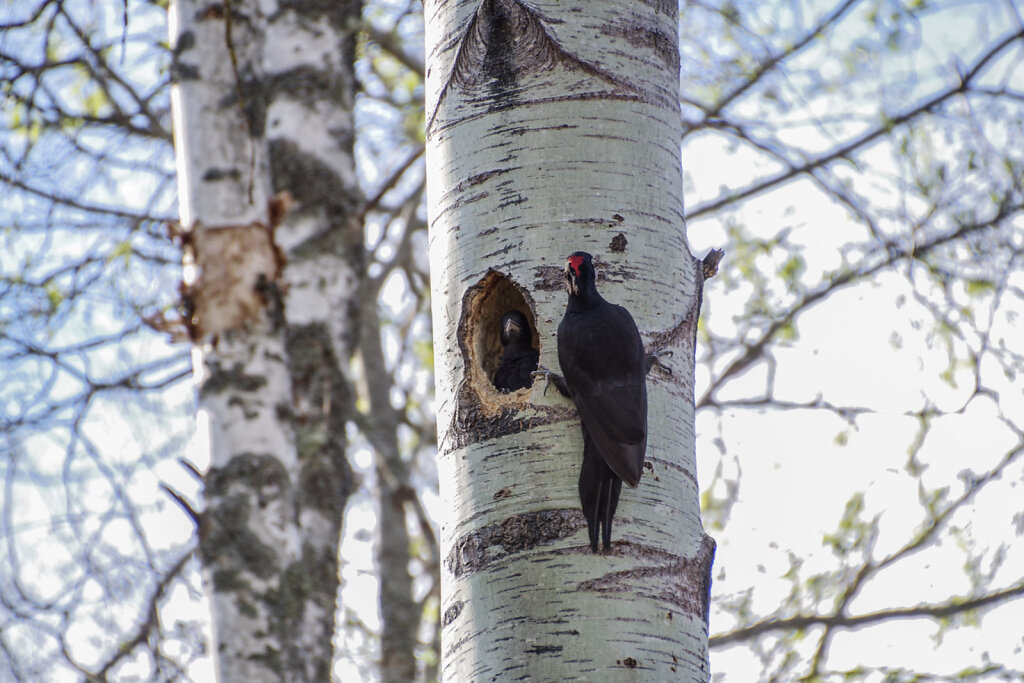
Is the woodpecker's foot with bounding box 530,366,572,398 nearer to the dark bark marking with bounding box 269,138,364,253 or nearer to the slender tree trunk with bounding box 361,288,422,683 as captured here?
the dark bark marking with bounding box 269,138,364,253

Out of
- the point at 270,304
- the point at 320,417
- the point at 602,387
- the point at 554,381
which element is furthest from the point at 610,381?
the point at 320,417

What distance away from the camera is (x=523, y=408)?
72.9 inches

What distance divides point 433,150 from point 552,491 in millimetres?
766

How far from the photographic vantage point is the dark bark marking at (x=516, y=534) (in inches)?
67.7

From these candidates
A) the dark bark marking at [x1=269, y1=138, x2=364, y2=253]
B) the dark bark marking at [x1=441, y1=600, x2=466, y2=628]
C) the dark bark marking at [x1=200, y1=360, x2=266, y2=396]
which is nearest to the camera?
the dark bark marking at [x1=441, y1=600, x2=466, y2=628]

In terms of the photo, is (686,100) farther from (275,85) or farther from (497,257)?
(497,257)

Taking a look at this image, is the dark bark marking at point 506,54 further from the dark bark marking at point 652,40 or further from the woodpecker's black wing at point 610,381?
the woodpecker's black wing at point 610,381

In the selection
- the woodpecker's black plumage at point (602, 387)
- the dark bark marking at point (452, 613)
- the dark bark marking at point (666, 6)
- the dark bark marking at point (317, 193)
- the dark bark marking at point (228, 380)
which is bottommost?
the dark bark marking at point (452, 613)

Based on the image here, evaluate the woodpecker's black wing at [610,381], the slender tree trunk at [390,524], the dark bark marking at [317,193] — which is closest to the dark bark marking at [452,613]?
the woodpecker's black wing at [610,381]

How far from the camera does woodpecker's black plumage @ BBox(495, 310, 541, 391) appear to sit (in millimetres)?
2092

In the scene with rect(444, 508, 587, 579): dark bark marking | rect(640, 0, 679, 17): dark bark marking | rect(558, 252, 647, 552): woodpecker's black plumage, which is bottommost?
rect(444, 508, 587, 579): dark bark marking

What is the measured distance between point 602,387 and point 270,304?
189cm

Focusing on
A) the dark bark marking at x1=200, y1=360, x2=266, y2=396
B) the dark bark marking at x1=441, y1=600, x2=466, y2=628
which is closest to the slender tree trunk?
the dark bark marking at x1=200, y1=360, x2=266, y2=396

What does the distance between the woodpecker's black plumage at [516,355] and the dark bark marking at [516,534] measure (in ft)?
1.18
